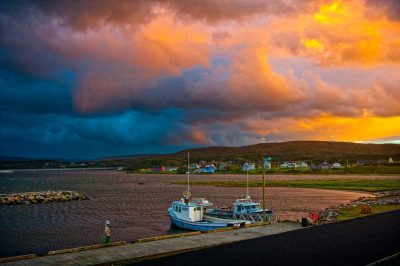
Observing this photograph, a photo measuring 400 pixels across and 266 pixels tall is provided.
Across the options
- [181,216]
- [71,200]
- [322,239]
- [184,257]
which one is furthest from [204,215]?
[71,200]

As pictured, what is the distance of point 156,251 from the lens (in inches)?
911

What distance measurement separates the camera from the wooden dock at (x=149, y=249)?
21.1m

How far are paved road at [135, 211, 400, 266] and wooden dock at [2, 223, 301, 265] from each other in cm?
163

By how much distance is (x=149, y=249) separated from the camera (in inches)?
933

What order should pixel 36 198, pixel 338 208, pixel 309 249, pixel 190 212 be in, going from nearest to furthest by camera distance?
pixel 309 249, pixel 190 212, pixel 338 208, pixel 36 198

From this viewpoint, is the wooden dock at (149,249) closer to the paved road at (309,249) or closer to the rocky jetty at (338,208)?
the paved road at (309,249)

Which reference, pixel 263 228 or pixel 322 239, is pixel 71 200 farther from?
pixel 322 239

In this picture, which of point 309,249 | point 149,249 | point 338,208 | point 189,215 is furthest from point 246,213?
point 149,249

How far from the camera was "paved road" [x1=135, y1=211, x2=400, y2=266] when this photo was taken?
19.8m

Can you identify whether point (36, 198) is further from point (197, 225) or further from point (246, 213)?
point (246, 213)

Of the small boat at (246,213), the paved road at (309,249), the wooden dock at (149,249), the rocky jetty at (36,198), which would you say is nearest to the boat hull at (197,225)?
the small boat at (246,213)

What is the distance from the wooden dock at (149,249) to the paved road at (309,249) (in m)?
1.63

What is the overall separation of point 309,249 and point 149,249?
913cm

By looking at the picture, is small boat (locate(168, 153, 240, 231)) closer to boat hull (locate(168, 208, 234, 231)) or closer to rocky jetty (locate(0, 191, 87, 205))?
boat hull (locate(168, 208, 234, 231))
